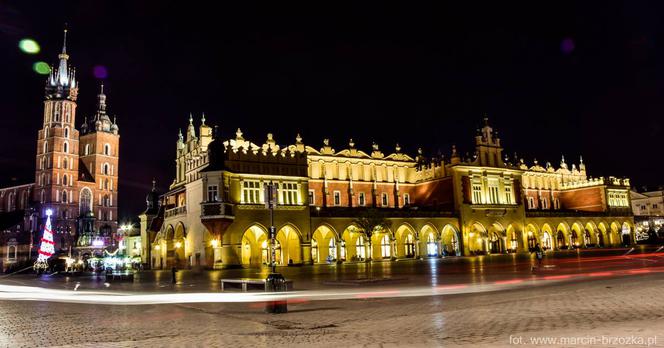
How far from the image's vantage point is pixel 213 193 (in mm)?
49094

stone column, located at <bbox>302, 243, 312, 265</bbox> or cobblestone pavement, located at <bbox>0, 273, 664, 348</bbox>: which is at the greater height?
stone column, located at <bbox>302, 243, 312, 265</bbox>

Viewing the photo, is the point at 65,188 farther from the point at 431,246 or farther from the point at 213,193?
the point at 431,246

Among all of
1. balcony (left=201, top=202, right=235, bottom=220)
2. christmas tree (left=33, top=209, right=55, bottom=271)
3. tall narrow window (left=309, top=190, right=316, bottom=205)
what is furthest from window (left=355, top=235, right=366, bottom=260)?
christmas tree (left=33, top=209, right=55, bottom=271)

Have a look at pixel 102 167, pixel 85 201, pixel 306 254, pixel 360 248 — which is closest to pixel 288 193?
pixel 306 254

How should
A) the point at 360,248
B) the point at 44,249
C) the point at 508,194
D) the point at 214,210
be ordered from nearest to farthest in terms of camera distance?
1. the point at 214,210
2. the point at 44,249
3. the point at 360,248
4. the point at 508,194

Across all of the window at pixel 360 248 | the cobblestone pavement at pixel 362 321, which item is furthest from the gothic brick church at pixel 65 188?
the cobblestone pavement at pixel 362 321

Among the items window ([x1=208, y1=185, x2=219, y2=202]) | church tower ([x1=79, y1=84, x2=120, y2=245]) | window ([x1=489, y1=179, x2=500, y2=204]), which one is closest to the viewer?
window ([x1=208, y1=185, x2=219, y2=202])

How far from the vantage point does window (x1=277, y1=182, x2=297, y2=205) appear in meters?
53.5

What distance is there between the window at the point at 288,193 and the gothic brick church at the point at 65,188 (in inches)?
2769

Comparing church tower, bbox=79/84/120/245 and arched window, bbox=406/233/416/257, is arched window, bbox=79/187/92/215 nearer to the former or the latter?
church tower, bbox=79/84/120/245

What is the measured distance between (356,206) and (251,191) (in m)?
18.5

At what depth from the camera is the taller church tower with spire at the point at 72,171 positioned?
380ft

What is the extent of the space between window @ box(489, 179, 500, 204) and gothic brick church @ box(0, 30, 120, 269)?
261 feet

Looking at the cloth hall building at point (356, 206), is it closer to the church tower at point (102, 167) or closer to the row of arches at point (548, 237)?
the row of arches at point (548, 237)
